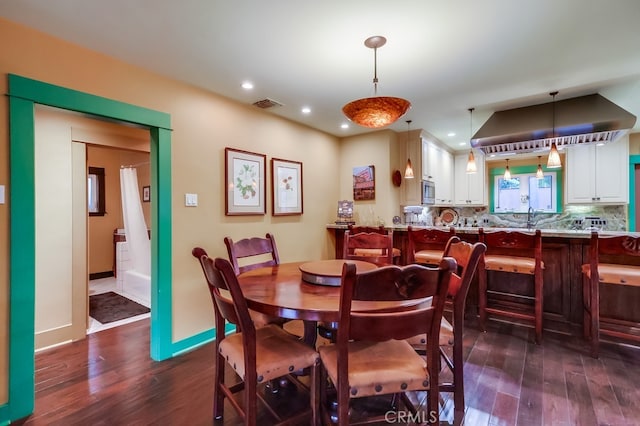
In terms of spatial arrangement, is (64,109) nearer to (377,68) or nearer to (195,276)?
(195,276)

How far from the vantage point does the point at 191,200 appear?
8.94 ft

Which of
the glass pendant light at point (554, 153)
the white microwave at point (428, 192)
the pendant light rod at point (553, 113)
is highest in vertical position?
the pendant light rod at point (553, 113)

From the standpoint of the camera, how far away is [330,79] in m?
2.64

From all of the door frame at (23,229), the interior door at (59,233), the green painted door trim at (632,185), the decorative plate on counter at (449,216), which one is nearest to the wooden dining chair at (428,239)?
the door frame at (23,229)

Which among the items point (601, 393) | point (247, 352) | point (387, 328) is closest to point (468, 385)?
point (601, 393)

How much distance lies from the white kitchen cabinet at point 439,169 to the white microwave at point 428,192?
76 mm

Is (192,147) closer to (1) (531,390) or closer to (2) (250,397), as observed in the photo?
(2) (250,397)

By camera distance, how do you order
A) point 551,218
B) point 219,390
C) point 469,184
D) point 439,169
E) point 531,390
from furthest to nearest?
point 469,184 < point 551,218 < point 439,169 < point 531,390 < point 219,390

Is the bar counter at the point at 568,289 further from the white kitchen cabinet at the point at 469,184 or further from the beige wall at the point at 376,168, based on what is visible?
the white kitchen cabinet at the point at 469,184

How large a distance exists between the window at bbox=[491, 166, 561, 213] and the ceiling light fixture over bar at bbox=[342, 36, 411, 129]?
16.5ft

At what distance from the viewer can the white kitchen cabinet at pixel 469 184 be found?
5707 mm

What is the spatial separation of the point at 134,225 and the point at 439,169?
15.8 ft

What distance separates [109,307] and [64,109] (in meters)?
2.81

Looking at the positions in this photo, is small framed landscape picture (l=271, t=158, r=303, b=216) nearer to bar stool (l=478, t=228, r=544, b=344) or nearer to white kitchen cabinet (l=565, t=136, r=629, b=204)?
bar stool (l=478, t=228, r=544, b=344)
